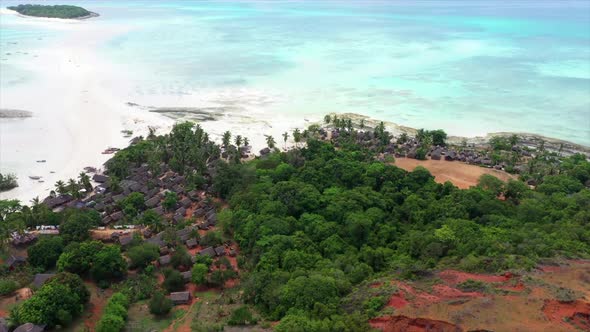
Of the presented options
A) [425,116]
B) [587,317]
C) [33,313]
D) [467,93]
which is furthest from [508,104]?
[33,313]

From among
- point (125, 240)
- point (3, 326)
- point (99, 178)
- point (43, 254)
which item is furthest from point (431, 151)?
point (3, 326)

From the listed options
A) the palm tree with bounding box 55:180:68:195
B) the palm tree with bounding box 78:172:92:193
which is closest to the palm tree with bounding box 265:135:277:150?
the palm tree with bounding box 78:172:92:193

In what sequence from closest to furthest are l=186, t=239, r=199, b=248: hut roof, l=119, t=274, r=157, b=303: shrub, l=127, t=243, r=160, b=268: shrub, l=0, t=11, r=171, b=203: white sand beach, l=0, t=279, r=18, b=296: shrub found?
l=0, t=279, r=18, b=296: shrub → l=119, t=274, r=157, b=303: shrub → l=127, t=243, r=160, b=268: shrub → l=186, t=239, r=199, b=248: hut roof → l=0, t=11, r=171, b=203: white sand beach

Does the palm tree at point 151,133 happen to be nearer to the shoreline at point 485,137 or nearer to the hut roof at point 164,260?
the hut roof at point 164,260

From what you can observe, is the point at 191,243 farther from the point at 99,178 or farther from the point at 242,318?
the point at 99,178

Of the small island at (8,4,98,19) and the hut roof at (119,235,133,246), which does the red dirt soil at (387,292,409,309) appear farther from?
the small island at (8,4,98,19)

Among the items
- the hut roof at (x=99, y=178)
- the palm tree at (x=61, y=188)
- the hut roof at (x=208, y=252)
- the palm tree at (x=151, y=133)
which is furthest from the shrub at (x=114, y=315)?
the palm tree at (x=151, y=133)

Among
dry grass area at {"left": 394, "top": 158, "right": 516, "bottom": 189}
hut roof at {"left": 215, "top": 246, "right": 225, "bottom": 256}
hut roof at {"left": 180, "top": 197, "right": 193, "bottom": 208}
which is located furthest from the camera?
dry grass area at {"left": 394, "top": 158, "right": 516, "bottom": 189}
